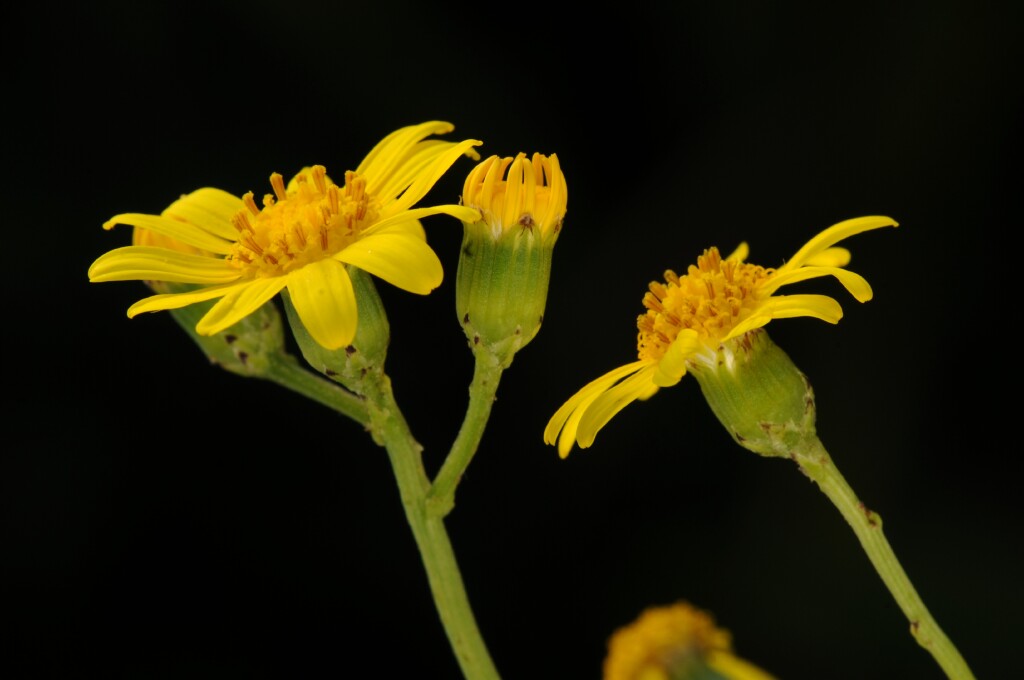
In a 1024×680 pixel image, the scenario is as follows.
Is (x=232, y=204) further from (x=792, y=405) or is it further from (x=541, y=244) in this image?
(x=792, y=405)

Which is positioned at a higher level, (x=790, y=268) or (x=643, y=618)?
(x=790, y=268)

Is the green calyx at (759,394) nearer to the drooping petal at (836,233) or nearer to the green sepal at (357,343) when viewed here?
the drooping petal at (836,233)

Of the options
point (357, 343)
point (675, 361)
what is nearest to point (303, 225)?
point (357, 343)

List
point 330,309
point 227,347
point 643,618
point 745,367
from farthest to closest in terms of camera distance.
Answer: point 643,618, point 227,347, point 745,367, point 330,309

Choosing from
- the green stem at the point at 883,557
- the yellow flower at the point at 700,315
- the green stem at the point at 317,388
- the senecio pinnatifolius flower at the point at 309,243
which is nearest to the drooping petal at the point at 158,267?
the senecio pinnatifolius flower at the point at 309,243

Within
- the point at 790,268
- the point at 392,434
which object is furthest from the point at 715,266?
the point at 392,434

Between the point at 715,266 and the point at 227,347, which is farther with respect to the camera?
the point at 227,347

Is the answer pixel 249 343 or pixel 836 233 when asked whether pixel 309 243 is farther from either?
pixel 836 233
